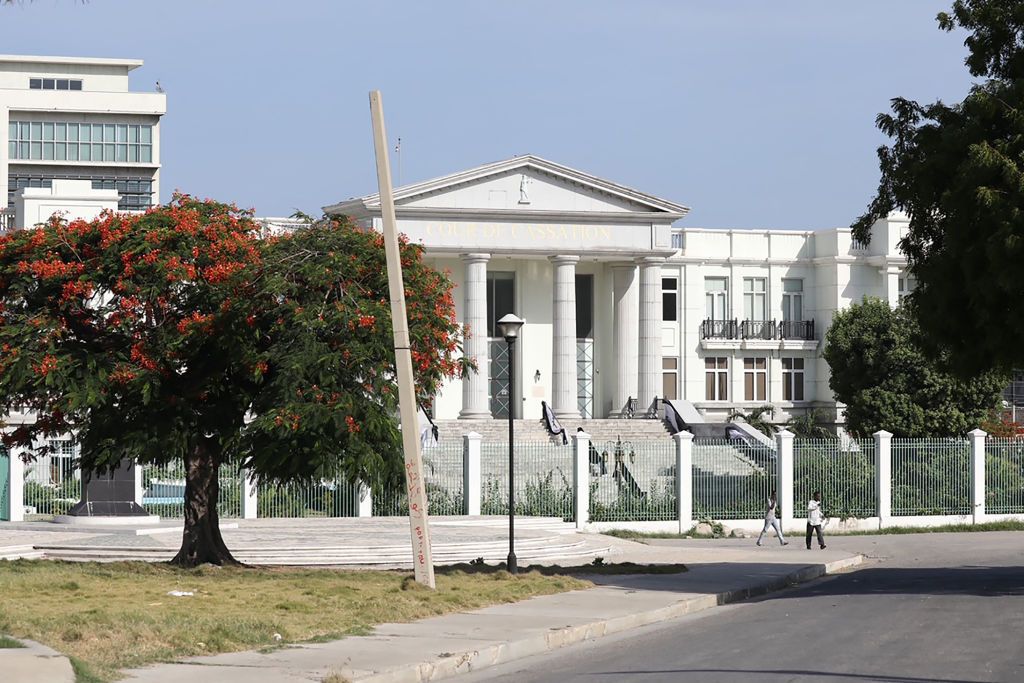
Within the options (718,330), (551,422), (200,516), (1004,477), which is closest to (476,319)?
(551,422)

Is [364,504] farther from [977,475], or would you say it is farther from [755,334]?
[755,334]

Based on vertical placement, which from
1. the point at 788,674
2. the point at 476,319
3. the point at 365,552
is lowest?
the point at 365,552

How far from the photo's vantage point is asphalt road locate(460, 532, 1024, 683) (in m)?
14.3

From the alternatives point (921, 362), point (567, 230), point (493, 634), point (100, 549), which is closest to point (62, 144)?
point (567, 230)

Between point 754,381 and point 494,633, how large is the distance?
5234 centimetres

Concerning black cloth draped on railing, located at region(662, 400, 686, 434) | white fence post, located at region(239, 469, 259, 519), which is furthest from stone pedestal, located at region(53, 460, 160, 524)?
black cloth draped on railing, located at region(662, 400, 686, 434)

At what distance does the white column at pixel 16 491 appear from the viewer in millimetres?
36906

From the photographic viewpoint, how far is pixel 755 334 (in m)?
68.4

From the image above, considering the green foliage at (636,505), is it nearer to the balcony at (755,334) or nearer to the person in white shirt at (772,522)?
the person in white shirt at (772,522)

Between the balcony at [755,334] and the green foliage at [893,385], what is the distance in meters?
9.18

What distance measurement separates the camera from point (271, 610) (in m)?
18.0

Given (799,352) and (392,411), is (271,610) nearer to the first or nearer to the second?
(392,411)

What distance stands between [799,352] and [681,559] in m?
38.7

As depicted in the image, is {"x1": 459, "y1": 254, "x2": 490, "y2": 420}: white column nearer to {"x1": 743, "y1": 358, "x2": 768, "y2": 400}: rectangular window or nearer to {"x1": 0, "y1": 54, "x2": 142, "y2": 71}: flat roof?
{"x1": 743, "y1": 358, "x2": 768, "y2": 400}: rectangular window
